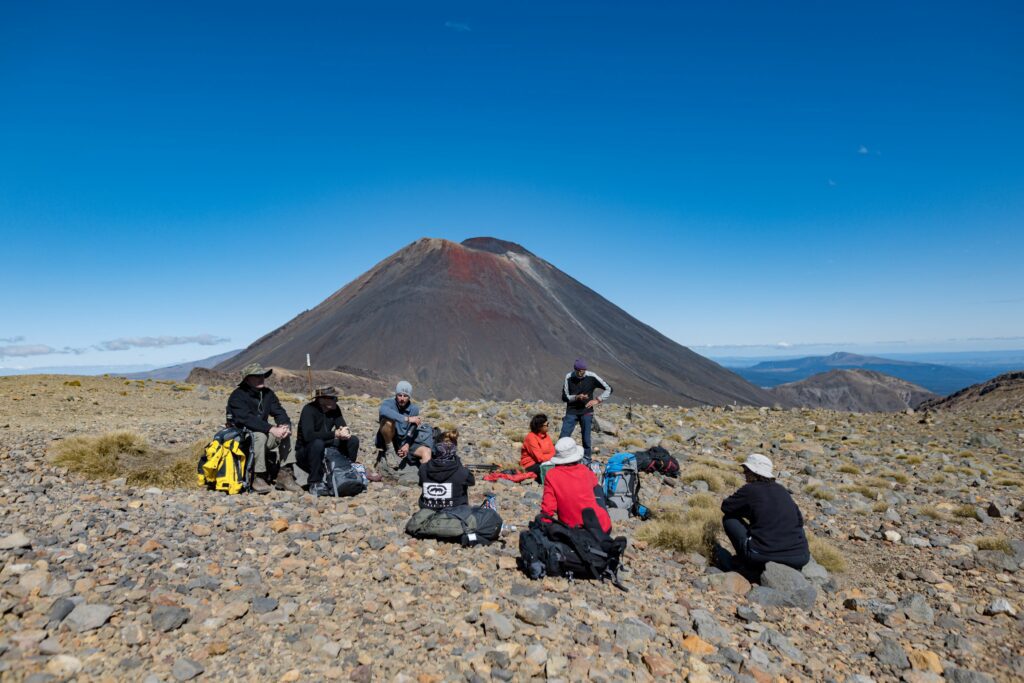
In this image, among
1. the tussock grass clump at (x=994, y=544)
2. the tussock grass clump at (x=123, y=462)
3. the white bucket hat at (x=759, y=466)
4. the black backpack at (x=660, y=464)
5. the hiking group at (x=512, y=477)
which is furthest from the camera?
the black backpack at (x=660, y=464)

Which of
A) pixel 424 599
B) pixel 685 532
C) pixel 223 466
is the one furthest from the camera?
pixel 223 466

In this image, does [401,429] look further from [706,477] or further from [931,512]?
[931,512]

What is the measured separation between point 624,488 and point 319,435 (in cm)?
459

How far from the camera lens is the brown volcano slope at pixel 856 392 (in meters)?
169

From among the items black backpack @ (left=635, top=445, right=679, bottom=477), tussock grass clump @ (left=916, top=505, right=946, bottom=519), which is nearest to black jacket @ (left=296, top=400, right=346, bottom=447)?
black backpack @ (left=635, top=445, right=679, bottom=477)

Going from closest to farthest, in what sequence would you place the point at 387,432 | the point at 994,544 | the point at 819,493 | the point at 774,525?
1. the point at 774,525
2. the point at 994,544
3. the point at 387,432
4. the point at 819,493

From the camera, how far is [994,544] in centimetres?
689

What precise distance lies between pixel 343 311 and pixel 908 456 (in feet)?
324

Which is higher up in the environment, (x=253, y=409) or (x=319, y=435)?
(x=253, y=409)

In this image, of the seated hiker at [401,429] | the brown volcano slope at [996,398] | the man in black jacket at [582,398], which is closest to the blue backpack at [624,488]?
the man in black jacket at [582,398]

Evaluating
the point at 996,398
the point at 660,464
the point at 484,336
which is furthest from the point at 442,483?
the point at 484,336

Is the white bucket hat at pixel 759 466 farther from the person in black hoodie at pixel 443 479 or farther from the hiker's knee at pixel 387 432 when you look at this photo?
the hiker's knee at pixel 387 432

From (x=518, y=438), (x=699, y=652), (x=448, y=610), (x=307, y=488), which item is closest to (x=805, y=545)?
(x=699, y=652)

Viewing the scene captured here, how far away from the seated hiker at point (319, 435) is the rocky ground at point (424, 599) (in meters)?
0.69
